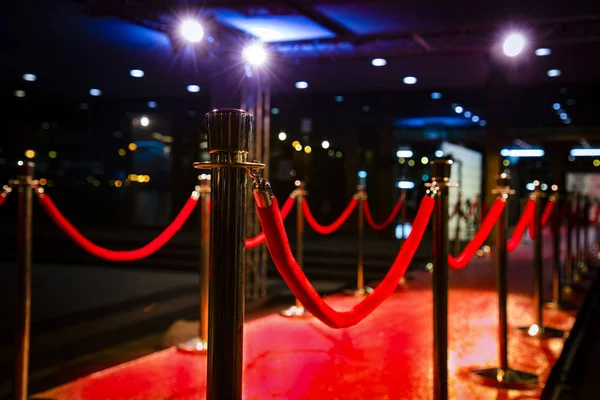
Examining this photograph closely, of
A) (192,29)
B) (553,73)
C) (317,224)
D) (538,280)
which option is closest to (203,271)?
(317,224)

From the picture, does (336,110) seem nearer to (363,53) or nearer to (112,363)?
(363,53)

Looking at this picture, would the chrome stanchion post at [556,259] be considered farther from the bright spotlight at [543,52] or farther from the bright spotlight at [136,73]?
the bright spotlight at [136,73]

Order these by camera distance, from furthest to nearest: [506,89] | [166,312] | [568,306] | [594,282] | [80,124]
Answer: [80,124] < [506,89] < [594,282] < [166,312] < [568,306]

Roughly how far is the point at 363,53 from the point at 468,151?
25.3 ft

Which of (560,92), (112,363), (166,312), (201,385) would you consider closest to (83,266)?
(166,312)

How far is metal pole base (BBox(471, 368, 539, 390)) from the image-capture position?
11.2 ft

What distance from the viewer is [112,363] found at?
448 centimetres

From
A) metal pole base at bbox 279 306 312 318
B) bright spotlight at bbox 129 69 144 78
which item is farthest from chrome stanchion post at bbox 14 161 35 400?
bright spotlight at bbox 129 69 144 78

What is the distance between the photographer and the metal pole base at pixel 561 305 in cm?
576

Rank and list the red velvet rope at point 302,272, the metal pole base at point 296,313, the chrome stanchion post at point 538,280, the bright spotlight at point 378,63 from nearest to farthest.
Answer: the red velvet rope at point 302,272
the chrome stanchion post at point 538,280
the metal pole base at point 296,313
the bright spotlight at point 378,63

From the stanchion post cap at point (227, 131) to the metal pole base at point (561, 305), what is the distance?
492cm

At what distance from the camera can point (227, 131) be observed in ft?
5.67

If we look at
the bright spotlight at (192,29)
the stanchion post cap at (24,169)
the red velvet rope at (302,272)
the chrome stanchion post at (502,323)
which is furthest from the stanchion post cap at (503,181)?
the bright spotlight at (192,29)

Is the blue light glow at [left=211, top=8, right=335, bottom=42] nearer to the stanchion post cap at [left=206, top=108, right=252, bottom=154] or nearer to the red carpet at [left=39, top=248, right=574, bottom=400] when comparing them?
the red carpet at [left=39, top=248, right=574, bottom=400]
